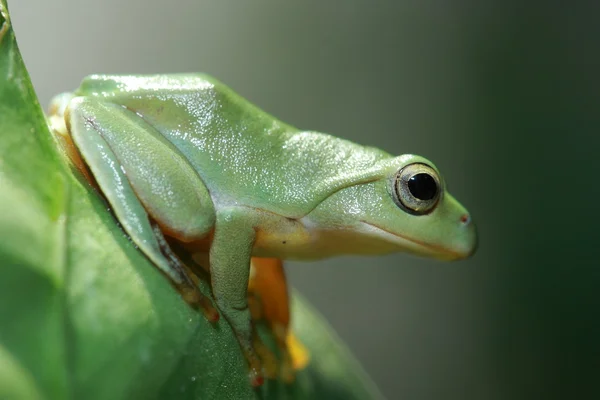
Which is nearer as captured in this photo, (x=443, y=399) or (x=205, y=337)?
(x=205, y=337)

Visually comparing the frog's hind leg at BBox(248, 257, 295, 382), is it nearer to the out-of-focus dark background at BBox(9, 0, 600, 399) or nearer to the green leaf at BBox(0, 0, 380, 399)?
the green leaf at BBox(0, 0, 380, 399)

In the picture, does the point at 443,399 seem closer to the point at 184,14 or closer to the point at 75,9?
the point at 184,14

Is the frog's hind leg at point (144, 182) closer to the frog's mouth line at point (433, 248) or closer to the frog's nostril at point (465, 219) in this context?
the frog's mouth line at point (433, 248)

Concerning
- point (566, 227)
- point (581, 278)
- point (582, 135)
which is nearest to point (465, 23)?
point (582, 135)

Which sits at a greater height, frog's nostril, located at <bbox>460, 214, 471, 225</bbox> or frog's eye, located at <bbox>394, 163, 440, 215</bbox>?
frog's eye, located at <bbox>394, 163, 440, 215</bbox>

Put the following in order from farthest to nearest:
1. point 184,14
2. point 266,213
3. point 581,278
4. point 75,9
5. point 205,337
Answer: point 581,278 < point 184,14 < point 75,9 < point 266,213 < point 205,337

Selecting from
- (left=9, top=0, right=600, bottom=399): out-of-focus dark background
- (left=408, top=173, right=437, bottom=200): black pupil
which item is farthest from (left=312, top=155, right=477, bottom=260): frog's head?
(left=9, top=0, right=600, bottom=399): out-of-focus dark background
